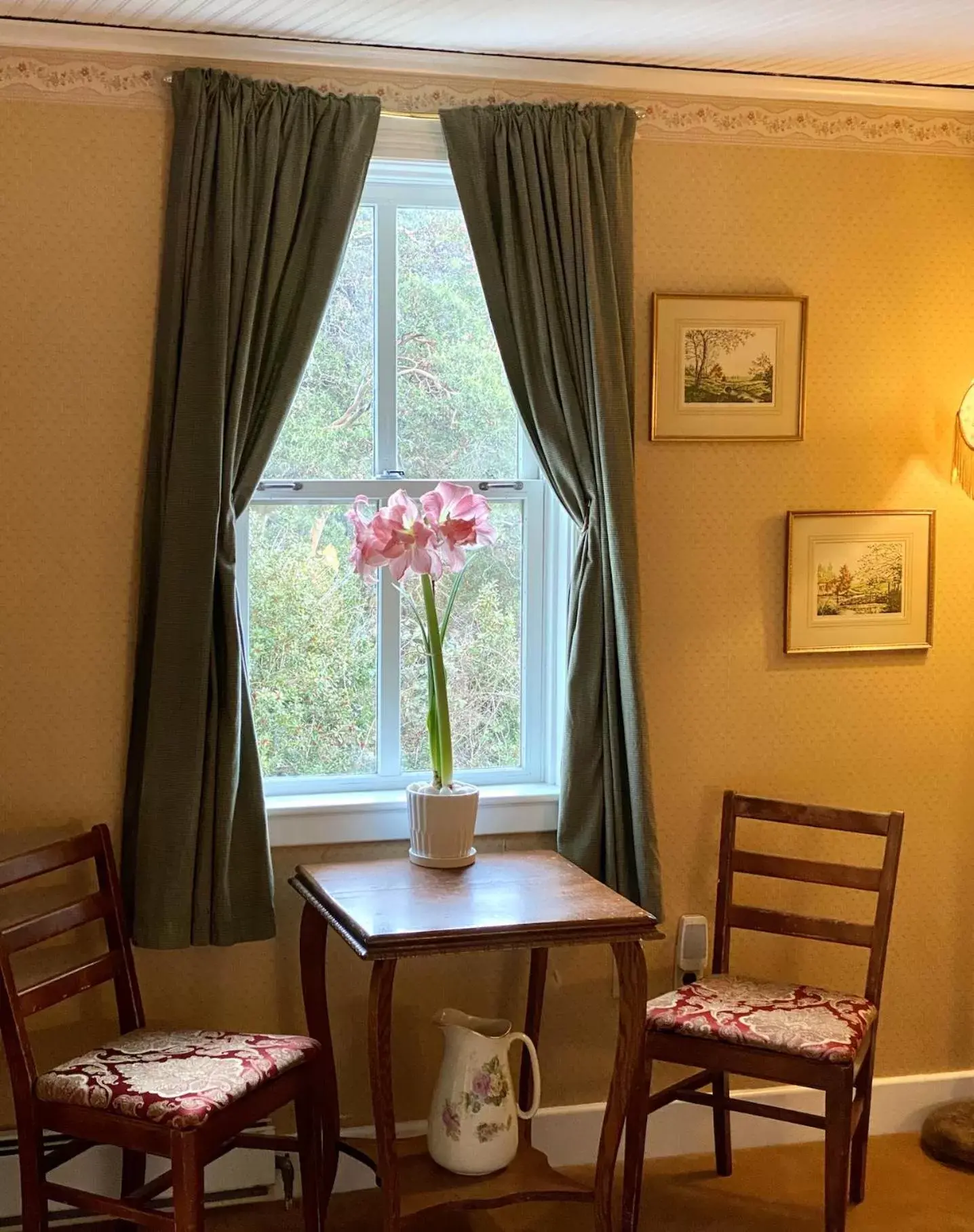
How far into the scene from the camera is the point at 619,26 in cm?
289

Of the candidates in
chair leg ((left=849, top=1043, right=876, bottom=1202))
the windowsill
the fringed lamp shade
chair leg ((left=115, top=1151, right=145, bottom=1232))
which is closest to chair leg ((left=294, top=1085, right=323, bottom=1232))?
chair leg ((left=115, top=1151, right=145, bottom=1232))

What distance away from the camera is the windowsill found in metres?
3.12

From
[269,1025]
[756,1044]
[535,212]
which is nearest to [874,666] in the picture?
[756,1044]

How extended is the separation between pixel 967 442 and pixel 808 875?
1.12 metres

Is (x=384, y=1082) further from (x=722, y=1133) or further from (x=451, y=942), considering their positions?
(x=722, y=1133)

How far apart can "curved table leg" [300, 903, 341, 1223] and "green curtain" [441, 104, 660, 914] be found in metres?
0.62

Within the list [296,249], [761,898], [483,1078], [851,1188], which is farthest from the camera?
[761,898]

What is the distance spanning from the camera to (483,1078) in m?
2.77

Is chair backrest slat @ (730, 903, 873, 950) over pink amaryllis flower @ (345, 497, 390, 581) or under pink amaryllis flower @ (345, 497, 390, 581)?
under

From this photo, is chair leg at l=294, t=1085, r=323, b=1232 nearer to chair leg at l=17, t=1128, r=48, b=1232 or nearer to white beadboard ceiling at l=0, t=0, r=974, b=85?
chair leg at l=17, t=1128, r=48, b=1232

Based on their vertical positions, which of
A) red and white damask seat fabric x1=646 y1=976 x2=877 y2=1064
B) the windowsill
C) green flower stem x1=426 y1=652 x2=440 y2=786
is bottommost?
red and white damask seat fabric x1=646 y1=976 x2=877 y2=1064

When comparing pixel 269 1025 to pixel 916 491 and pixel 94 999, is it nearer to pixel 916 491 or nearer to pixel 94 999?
pixel 94 999

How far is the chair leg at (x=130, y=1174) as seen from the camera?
113 inches

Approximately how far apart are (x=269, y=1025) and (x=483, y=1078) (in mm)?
608
